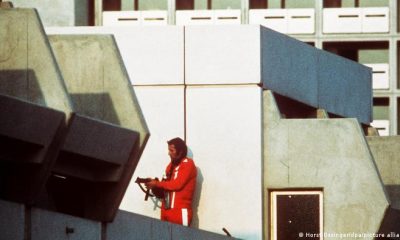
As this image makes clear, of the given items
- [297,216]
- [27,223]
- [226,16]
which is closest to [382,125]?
[226,16]

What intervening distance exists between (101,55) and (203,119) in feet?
13.6

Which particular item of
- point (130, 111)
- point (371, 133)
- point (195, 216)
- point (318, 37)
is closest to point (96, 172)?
point (130, 111)

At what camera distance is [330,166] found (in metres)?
28.8

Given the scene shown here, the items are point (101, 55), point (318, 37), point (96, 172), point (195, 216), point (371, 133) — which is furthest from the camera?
point (318, 37)

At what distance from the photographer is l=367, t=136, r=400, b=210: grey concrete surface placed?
3222 centimetres

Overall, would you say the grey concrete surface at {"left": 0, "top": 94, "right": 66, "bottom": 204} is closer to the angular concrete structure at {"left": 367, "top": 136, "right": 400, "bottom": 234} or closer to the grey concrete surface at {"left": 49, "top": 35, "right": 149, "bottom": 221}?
the grey concrete surface at {"left": 49, "top": 35, "right": 149, "bottom": 221}

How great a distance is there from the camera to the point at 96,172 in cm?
2253

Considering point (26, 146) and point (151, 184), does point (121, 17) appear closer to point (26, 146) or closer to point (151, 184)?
point (151, 184)

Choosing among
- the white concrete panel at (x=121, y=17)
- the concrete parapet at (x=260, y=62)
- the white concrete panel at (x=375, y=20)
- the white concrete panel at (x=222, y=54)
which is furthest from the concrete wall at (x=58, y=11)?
the white concrete panel at (x=222, y=54)

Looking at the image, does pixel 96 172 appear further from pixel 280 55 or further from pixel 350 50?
pixel 350 50

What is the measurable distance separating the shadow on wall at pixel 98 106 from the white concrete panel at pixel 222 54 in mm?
4111

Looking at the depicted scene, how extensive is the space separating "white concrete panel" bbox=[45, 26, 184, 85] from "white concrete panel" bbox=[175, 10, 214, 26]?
88.6 feet

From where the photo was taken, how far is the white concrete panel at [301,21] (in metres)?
55.8

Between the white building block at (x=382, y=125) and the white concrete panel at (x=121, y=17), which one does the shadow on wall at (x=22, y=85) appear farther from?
the white building block at (x=382, y=125)
